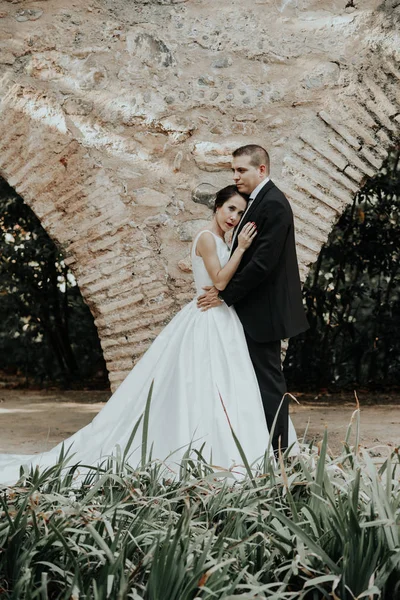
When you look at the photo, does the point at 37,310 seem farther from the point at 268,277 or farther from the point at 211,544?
the point at 211,544

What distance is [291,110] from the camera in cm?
479

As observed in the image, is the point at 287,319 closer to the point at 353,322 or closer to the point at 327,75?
the point at 327,75

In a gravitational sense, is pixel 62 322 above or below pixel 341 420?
above

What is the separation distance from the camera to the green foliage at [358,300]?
7.77m

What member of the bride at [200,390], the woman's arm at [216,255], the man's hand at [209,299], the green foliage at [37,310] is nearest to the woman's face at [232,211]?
the bride at [200,390]

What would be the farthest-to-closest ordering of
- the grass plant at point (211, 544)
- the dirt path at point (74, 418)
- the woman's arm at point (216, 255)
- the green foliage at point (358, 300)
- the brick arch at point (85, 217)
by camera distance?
1. the green foliage at point (358, 300)
2. the dirt path at point (74, 418)
3. the brick arch at point (85, 217)
4. the woman's arm at point (216, 255)
5. the grass plant at point (211, 544)

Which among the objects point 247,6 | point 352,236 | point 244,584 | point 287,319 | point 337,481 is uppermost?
point 247,6

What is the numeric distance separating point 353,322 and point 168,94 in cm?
402

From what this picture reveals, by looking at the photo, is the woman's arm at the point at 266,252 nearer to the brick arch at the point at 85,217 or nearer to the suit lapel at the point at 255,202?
the suit lapel at the point at 255,202

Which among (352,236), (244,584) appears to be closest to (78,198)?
(244,584)

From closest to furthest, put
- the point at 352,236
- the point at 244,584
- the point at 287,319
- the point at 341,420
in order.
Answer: the point at 244,584 < the point at 287,319 < the point at 341,420 < the point at 352,236

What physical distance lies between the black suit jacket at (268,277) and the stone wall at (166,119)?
0.91m

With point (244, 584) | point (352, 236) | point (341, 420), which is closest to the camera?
point (244, 584)

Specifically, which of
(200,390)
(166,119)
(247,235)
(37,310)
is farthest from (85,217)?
(37,310)
